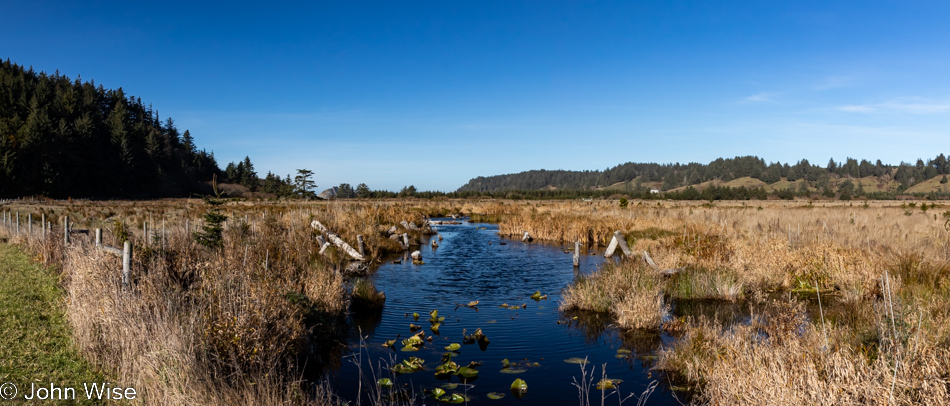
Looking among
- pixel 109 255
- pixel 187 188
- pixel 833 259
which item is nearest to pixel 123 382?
pixel 109 255

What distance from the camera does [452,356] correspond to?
8922 millimetres

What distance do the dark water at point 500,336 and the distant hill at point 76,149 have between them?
66636mm

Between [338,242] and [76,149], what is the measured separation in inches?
3139

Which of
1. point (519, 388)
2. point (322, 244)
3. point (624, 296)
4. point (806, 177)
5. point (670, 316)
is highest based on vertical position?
point (806, 177)

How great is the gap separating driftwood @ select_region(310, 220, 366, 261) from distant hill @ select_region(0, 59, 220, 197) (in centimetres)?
5899

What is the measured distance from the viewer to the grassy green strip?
5.70 meters

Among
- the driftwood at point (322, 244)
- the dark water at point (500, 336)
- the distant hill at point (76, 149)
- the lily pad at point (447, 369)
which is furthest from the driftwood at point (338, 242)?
the distant hill at point (76, 149)

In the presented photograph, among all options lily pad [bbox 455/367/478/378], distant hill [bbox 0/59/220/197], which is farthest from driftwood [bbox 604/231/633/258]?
distant hill [bbox 0/59/220/197]

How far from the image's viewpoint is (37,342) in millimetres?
6879

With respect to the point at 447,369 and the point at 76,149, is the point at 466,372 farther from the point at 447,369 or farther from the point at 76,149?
the point at 76,149

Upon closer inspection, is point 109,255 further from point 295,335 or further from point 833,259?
point 833,259

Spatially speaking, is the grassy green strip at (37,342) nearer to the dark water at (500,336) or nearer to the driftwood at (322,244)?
the dark water at (500,336)

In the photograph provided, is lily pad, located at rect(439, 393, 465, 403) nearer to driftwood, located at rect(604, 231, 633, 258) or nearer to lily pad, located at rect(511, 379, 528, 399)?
lily pad, located at rect(511, 379, 528, 399)

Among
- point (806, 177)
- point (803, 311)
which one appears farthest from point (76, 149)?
point (806, 177)
